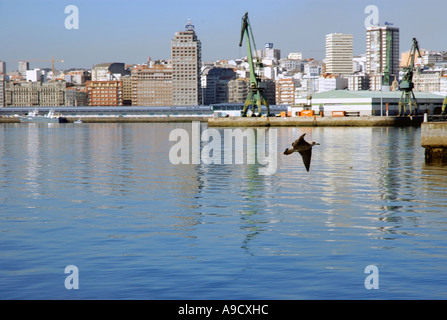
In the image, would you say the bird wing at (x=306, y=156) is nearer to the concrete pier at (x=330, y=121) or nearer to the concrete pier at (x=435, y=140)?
the concrete pier at (x=435, y=140)

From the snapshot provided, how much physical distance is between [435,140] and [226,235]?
20.0m

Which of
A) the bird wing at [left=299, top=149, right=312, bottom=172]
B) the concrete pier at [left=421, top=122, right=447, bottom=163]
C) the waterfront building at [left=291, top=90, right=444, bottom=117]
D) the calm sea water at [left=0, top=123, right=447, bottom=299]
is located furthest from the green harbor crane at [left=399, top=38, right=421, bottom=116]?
the bird wing at [left=299, top=149, right=312, bottom=172]

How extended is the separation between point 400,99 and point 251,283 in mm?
105438

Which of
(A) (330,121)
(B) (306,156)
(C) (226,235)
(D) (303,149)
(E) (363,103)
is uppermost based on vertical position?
(E) (363,103)

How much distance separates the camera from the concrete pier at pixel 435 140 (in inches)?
Result: 1325

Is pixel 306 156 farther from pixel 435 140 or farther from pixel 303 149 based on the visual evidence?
pixel 435 140

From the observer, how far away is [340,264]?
47.2 feet

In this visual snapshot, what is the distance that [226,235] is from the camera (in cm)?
1736

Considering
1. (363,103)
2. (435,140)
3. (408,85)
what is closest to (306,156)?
(435,140)

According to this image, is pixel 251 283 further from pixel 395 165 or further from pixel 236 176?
pixel 395 165

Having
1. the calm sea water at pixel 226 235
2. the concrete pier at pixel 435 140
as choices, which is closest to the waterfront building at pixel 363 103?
the concrete pier at pixel 435 140

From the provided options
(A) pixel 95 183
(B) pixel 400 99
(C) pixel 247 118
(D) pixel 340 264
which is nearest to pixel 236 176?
(A) pixel 95 183

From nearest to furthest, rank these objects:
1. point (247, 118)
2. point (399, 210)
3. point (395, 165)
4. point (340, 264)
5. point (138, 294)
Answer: point (138, 294) < point (340, 264) < point (399, 210) < point (395, 165) < point (247, 118)

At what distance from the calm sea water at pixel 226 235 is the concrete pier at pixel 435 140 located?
2.25m
